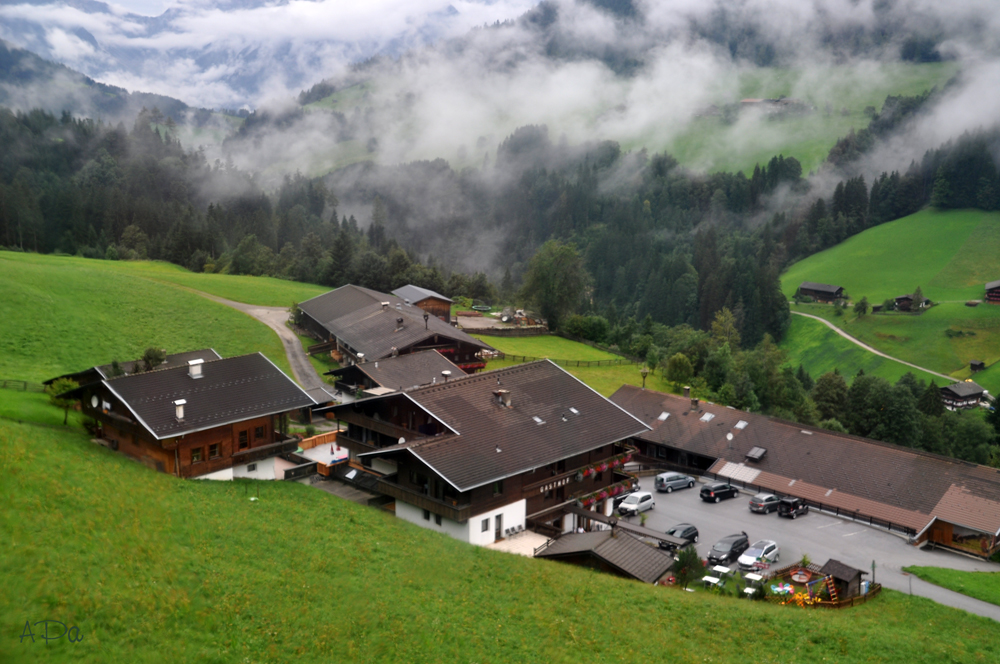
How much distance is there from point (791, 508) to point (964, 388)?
68524mm

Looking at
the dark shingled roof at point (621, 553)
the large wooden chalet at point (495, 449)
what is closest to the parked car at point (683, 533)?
the large wooden chalet at point (495, 449)

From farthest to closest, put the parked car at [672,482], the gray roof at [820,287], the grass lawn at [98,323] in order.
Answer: the gray roof at [820,287], the grass lawn at [98,323], the parked car at [672,482]

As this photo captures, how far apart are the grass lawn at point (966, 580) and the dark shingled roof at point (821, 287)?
11085 centimetres

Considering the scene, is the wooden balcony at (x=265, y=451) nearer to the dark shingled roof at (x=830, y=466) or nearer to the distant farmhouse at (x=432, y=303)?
the dark shingled roof at (x=830, y=466)

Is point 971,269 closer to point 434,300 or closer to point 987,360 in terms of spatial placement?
point 987,360

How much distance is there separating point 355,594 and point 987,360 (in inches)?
4566

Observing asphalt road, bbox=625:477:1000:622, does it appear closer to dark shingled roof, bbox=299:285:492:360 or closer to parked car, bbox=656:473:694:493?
Answer: parked car, bbox=656:473:694:493

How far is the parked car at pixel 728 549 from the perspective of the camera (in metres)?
35.2

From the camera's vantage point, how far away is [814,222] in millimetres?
179875

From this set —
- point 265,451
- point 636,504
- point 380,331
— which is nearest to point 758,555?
point 636,504

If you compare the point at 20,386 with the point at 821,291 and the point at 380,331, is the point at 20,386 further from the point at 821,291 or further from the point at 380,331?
the point at 821,291

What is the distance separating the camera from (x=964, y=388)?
96.0m

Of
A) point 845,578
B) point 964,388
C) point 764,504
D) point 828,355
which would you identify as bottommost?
point 964,388

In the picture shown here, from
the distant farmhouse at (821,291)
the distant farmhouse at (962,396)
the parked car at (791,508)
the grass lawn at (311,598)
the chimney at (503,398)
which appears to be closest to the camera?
the grass lawn at (311,598)
